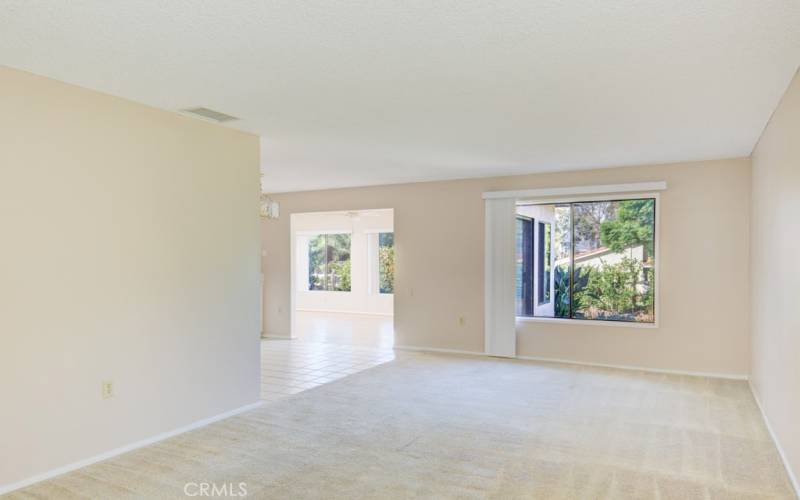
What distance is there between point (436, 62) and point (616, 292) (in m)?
4.65

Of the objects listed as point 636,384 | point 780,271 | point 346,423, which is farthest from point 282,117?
point 636,384

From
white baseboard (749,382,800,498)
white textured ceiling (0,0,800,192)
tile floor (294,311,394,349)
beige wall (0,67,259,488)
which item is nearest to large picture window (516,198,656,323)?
white textured ceiling (0,0,800,192)

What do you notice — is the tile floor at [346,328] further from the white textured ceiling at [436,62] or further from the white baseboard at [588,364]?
the white textured ceiling at [436,62]

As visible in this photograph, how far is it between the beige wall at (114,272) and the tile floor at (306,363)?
2.66ft

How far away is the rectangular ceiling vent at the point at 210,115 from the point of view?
404cm

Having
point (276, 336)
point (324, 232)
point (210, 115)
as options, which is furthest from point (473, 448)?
point (324, 232)

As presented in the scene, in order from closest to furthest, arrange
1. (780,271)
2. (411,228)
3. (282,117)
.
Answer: (780,271) < (282,117) < (411,228)

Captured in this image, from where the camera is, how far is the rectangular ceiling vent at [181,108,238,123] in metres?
4.04

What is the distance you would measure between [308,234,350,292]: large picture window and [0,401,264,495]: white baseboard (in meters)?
8.53

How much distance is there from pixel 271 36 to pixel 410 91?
1.13 meters

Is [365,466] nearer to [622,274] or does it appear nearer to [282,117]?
[282,117]

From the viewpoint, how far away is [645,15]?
7.89 ft

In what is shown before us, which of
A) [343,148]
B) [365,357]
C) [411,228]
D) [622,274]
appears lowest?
[365,357]

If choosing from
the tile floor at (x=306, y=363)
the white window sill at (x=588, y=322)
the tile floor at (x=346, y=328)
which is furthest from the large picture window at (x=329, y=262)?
the white window sill at (x=588, y=322)
